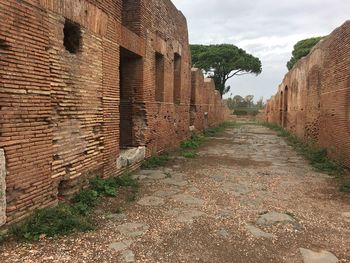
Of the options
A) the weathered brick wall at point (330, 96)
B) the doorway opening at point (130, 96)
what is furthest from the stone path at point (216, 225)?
the weathered brick wall at point (330, 96)

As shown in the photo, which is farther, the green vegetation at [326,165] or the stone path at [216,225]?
the green vegetation at [326,165]

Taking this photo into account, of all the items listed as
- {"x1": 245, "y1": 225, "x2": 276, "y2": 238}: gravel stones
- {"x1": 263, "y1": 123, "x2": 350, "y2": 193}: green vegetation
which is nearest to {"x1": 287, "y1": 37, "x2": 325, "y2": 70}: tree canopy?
{"x1": 263, "y1": 123, "x2": 350, "y2": 193}: green vegetation

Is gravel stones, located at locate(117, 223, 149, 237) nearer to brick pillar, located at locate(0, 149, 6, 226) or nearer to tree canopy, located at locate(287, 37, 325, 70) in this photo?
brick pillar, located at locate(0, 149, 6, 226)

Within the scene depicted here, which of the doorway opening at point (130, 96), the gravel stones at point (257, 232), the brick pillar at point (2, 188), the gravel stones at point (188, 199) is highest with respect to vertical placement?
the doorway opening at point (130, 96)

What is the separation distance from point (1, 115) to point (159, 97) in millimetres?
6444

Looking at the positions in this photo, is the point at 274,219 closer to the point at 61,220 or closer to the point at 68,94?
the point at 61,220

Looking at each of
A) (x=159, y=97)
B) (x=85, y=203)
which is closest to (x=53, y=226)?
(x=85, y=203)

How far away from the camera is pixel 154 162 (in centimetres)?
817

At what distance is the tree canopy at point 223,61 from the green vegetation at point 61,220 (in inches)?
1582

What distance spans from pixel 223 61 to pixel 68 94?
133ft

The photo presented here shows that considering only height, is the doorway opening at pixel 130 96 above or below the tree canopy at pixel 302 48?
below

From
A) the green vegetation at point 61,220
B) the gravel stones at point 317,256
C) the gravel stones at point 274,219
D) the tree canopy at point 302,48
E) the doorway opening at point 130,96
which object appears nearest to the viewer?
the gravel stones at point 317,256

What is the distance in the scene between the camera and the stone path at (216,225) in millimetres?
3355

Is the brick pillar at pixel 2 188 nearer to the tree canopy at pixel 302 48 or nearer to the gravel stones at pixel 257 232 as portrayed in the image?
the gravel stones at pixel 257 232
